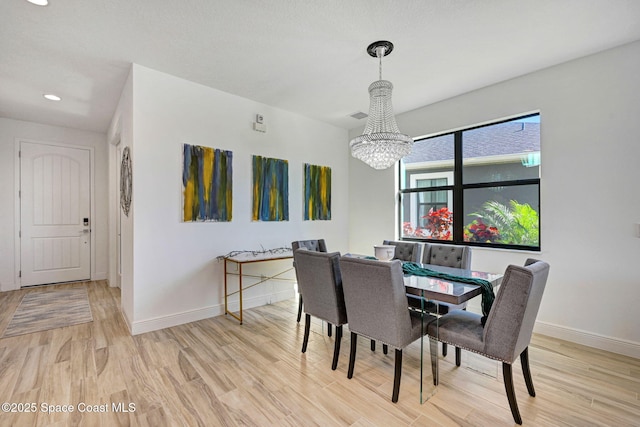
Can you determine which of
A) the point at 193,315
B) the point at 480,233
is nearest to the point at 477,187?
the point at 480,233

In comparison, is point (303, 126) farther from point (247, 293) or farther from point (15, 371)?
point (15, 371)

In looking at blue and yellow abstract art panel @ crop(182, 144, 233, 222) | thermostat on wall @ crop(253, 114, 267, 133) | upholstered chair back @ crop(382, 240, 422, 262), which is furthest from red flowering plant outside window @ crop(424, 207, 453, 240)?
blue and yellow abstract art panel @ crop(182, 144, 233, 222)

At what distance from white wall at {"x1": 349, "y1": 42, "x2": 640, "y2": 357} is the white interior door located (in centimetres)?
550

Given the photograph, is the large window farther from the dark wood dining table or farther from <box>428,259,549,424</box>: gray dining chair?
<box>428,259,549,424</box>: gray dining chair

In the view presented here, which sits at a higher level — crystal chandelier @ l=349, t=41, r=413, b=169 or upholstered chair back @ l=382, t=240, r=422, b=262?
crystal chandelier @ l=349, t=41, r=413, b=169

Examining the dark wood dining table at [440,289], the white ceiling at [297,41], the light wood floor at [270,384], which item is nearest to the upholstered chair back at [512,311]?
the dark wood dining table at [440,289]

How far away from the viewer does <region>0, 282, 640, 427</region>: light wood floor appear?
69.2 inches

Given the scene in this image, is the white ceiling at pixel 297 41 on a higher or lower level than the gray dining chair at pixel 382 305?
higher

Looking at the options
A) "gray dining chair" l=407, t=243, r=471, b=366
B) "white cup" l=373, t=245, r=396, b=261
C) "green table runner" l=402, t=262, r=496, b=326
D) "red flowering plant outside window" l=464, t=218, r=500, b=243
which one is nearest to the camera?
"green table runner" l=402, t=262, r=496, b=326

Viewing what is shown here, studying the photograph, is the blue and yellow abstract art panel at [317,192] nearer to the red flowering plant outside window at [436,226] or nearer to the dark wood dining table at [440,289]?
the red flowering plant outside window at [436,226]

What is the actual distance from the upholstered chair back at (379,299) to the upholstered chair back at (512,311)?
47cm

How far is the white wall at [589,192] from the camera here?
2559mm

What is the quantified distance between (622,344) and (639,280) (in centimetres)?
57

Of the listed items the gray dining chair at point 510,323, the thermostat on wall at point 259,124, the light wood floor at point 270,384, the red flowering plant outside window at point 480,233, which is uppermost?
the thermostat on wall at point 259,124
